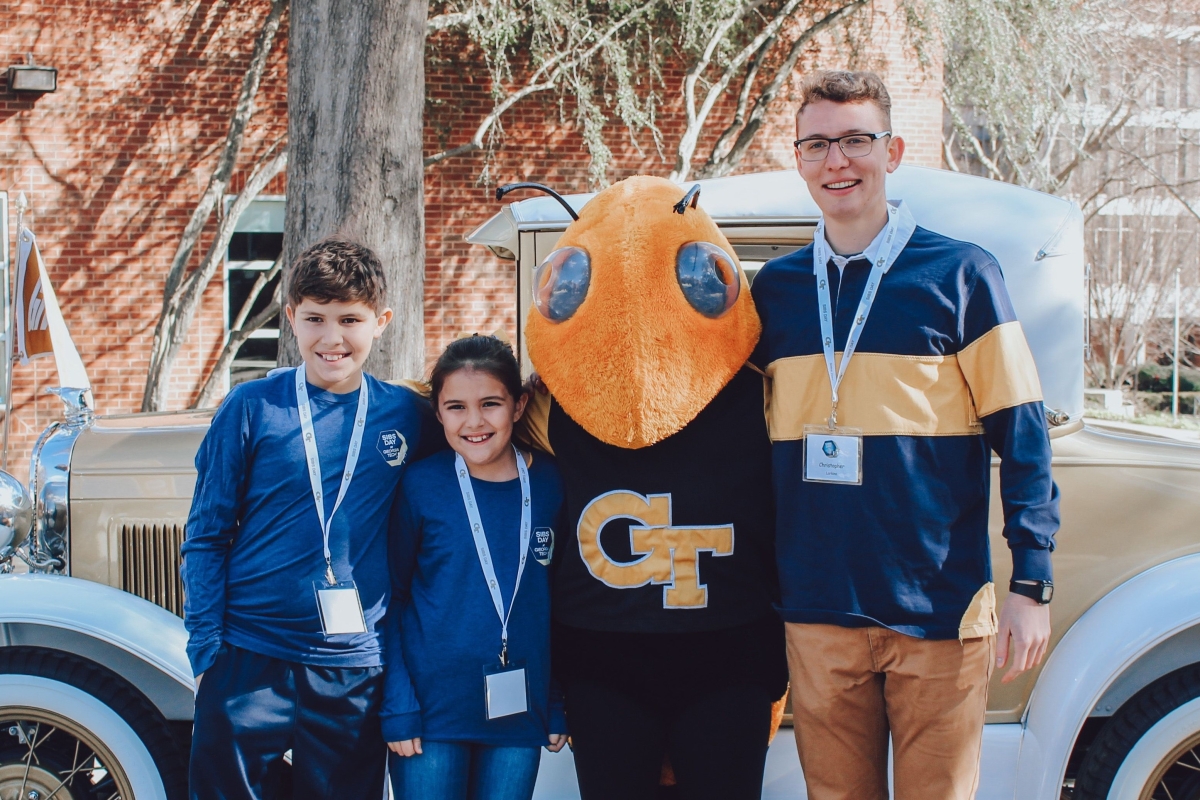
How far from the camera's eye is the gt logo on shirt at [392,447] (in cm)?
238

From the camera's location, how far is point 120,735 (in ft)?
8.84

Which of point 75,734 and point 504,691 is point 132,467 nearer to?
point 75,734

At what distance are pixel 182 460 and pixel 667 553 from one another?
5.69ft

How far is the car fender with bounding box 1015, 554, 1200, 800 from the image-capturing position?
2.58 meters

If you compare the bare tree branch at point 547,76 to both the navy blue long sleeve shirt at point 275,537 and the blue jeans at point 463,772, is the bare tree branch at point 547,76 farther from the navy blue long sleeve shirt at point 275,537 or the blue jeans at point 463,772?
the blue jeans at point 463,772

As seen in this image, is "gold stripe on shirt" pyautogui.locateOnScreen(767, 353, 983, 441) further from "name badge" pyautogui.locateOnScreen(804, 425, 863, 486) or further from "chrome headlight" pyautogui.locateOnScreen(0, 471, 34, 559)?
"chrome headlight" pyautogui.locateOnScreen(0, 471, 34, 559)

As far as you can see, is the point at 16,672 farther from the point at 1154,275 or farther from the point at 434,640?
the point at 1154,275

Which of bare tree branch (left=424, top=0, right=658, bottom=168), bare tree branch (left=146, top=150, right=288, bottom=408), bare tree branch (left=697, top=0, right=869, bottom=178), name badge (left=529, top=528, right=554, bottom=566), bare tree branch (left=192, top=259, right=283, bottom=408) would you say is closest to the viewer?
name badge (left=529, top=528, right=554, bottom=566)

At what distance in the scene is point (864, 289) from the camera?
213cm

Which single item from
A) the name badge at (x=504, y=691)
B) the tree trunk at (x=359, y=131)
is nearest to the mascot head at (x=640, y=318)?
the name badge at (x=504, y=691)

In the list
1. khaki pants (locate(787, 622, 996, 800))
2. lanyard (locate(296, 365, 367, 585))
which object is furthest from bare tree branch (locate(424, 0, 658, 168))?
khaki pants (locate(787, 622, 996, 800))

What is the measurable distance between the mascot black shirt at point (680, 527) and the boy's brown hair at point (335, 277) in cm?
67

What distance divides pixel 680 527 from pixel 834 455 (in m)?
0.37

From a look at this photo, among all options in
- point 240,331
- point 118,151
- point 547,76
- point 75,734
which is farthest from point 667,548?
point 118,151
